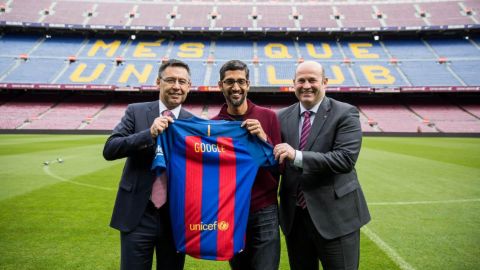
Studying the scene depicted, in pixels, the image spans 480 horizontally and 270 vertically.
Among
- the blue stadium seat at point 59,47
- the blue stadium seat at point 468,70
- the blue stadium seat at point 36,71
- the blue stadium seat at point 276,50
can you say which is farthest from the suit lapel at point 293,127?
the blue stadium seat at point 59,47

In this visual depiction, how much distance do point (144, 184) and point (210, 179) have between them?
0.53 meters

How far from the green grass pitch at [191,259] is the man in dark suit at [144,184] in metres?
1.60

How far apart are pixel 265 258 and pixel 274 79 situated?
1207 inches

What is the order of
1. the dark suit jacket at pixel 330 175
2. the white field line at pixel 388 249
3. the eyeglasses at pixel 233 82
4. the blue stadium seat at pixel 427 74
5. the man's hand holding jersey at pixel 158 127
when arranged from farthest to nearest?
the blue stadium seat at pixel 427 74
the white field line at pixel 388 249
the eyeglasses at pixel 233 82
the dark suit jacket at pixel 330 175
the man's hand holding jersey at pixel 158 127

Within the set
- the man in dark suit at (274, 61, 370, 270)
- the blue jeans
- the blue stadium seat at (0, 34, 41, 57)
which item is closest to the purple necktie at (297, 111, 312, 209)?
the man in dark suit at (274, 61, 370, 270)

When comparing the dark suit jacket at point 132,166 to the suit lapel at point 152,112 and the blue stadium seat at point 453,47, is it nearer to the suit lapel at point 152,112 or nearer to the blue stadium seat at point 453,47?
the suit lapel at point 152,112

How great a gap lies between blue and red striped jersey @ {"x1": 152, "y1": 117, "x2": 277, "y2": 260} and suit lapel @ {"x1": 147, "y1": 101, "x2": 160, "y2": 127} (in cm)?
15

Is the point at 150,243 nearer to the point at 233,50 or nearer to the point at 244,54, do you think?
the point at 244,54

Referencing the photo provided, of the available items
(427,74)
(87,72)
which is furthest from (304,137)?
(427,74)

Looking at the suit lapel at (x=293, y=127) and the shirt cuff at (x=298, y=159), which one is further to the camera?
the suit lapel at (x=293, y=127)

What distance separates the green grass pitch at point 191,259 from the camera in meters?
3.81

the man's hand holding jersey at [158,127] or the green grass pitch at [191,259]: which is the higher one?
the man's hand holding jersey at [158,127]

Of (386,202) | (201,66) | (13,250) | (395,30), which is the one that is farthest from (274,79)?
(13,250)

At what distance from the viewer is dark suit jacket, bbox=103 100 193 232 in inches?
89.5
